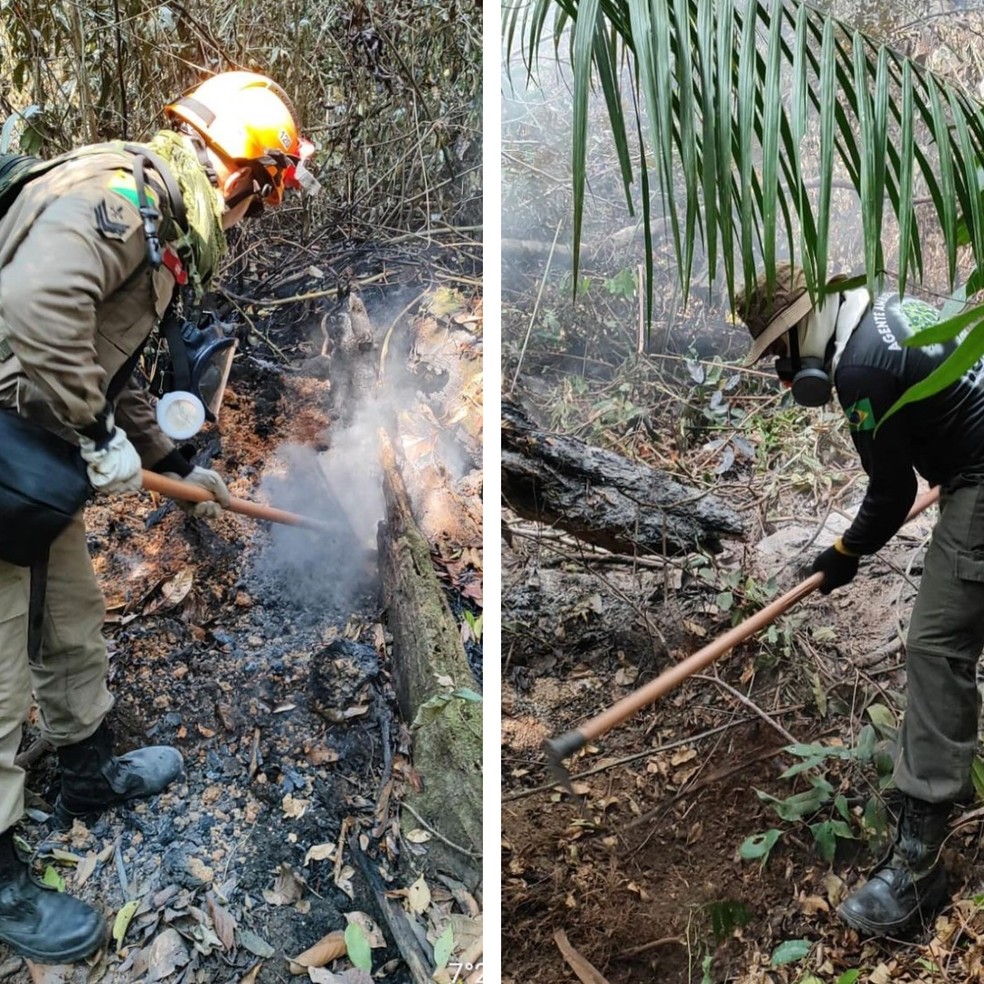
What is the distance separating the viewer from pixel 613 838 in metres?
1.95

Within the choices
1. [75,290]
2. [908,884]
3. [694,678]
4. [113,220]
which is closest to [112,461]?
[75,290]

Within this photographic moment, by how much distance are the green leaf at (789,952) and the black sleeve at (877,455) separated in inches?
31.7

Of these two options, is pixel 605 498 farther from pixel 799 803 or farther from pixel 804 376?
pixel 799 803

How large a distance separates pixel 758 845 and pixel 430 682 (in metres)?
0.76

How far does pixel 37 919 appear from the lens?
1.76m

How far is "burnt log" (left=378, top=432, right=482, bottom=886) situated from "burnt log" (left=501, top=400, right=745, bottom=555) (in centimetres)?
24

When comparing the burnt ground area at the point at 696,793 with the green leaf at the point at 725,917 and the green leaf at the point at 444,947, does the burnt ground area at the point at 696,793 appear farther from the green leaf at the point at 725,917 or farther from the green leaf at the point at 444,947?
the green leaf at the point at 444,947

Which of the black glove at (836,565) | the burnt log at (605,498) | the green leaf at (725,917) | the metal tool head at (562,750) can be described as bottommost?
the green leaf at (725,917)

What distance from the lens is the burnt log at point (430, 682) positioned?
1865 millimetres

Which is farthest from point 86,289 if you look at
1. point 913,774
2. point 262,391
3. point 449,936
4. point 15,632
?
point 913,774

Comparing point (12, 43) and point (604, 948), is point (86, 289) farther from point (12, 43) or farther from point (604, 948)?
point (604, 948)

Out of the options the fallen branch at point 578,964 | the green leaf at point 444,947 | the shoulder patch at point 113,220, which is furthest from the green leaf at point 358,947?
the shoulder patch at point 113,220

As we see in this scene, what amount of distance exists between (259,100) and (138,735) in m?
1.23

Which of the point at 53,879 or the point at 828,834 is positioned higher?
the point at 53,879
